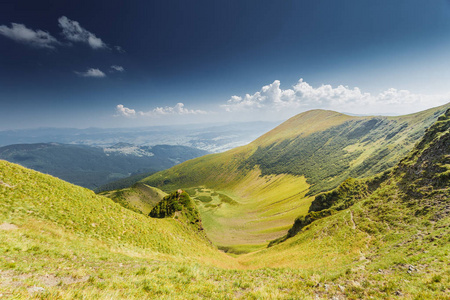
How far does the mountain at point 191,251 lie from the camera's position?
31.3 ft

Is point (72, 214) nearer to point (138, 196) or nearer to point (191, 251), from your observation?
point (191, 251)

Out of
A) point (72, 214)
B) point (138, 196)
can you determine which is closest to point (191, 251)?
point (72, 214)

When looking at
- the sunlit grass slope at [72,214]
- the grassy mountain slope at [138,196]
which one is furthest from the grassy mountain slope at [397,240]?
the grassy mountain slope at [138,196]

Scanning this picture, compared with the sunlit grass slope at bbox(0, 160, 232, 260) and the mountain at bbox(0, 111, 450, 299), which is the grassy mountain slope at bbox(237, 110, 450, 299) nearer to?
the mountain at bbox(0, 111, 450, 299)

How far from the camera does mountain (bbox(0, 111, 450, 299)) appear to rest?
955 cm

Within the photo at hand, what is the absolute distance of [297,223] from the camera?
2184 inches

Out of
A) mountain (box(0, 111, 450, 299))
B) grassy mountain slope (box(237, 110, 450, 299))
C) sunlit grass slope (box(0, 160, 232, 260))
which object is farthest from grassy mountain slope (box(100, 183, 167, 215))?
grassy mountain slope (box(237, 110, 450, 299))

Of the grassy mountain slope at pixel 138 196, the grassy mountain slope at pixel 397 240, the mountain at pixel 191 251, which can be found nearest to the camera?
the mountain at pixel 191 251

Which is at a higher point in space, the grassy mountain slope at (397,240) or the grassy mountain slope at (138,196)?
the grassy mountain slope at (397,240)

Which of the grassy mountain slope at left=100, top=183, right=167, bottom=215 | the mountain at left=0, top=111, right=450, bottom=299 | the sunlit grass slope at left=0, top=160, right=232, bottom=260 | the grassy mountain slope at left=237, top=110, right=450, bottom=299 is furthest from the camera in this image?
the grassy mountain slope at left=100, top=183, right=167, bottom=215

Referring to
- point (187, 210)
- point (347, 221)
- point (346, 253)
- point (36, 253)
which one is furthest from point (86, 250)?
point (347, 221)

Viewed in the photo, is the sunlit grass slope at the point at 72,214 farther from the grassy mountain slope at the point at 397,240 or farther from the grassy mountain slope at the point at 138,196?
the grassy mountain slope at the point at 138,196

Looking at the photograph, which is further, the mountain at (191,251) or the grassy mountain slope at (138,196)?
the grassy mountain slope at (138,196)

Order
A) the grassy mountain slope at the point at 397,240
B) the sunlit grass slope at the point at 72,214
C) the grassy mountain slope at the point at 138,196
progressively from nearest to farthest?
1. the grassy mountain slope at the point at 397,240
2. the sunlit grass slope at the point at 72,214
3. the grassy mountain slope at the point at 138,196
